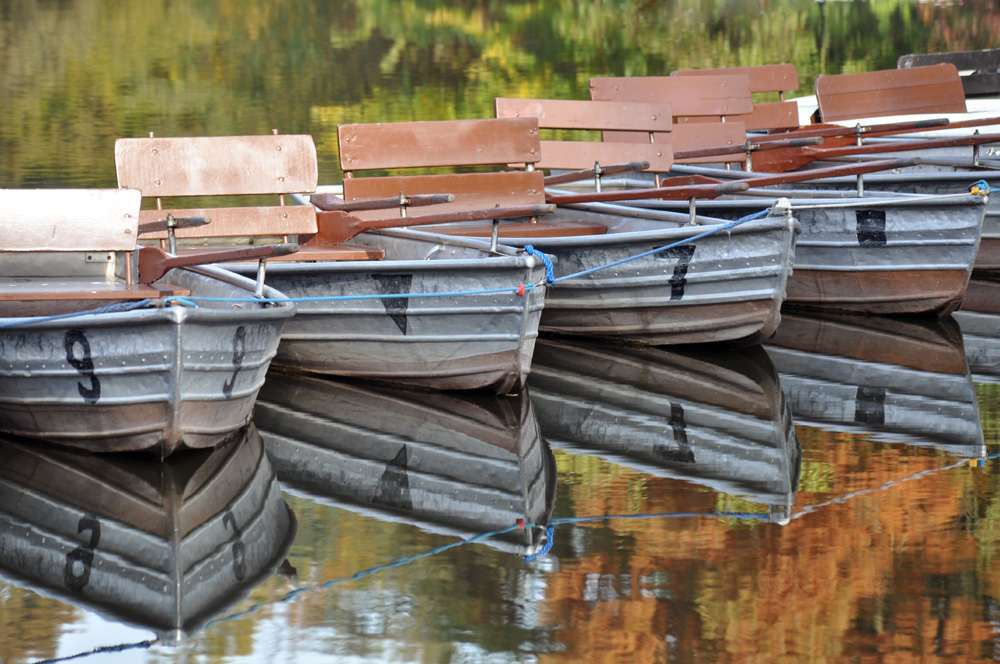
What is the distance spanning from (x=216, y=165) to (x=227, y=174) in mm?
76

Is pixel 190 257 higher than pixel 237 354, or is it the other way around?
pixel 190 257

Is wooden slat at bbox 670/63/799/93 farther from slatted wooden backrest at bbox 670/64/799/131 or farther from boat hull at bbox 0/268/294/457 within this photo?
boat hull at bbox 0/268/294/457

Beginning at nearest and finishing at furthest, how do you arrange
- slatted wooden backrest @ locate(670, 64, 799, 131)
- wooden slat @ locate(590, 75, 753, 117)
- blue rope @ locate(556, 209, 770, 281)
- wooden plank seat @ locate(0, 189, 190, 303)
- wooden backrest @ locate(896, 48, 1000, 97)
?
wooden plank seat @ locate(0, 189, 190, 303)
blue rope @ locate(556, 209, 770, 281)
wooden slat @ locate(590, 75, 753, 117)
slatted wooden backrest @ locate(670, 64, 799, 131)
wooden backrest @ locate(896, 48, 1000, 97)

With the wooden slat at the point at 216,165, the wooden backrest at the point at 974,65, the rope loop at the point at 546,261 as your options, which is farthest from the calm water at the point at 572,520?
the wooden backrest at the point at 974,65

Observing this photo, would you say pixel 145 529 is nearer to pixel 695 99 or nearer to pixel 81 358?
pixel 81 358

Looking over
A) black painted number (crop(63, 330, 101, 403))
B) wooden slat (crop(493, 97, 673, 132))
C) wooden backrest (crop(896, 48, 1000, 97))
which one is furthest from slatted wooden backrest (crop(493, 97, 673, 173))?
wooden backrest (crop(896, 48, 1000, 97))

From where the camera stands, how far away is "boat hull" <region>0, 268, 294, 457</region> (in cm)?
575

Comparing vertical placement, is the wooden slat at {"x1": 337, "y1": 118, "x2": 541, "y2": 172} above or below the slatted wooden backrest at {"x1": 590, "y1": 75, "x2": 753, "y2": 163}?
below

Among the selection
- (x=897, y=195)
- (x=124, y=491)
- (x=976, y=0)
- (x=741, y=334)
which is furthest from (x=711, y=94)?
(x=976, y=0)

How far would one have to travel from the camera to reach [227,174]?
8125mm

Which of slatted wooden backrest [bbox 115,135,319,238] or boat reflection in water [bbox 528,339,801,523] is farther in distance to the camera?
slatted wooden backrest [bbox 115,135,319,238]

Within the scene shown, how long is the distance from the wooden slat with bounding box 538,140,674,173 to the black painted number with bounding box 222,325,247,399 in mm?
3740

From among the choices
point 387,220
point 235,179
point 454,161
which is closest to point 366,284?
point 387,220

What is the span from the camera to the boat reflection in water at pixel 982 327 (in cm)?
805
